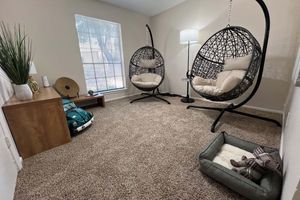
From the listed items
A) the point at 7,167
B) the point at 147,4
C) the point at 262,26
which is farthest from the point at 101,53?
the point at 262,26

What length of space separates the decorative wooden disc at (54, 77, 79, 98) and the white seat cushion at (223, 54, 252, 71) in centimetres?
272

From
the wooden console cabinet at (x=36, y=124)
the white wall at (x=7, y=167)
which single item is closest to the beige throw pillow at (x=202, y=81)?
the wooden console cabinet at (x=36, y=124)

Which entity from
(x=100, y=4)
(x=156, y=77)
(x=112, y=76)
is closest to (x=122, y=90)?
(x=112, y=76)

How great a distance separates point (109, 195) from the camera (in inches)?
38.1

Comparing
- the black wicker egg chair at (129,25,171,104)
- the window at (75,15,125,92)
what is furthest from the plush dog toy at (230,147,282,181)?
the window at (75,15,125,92)

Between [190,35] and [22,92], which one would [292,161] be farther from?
[190,35]

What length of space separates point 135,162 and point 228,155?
829 millimetres

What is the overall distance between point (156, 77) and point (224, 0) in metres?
1.89

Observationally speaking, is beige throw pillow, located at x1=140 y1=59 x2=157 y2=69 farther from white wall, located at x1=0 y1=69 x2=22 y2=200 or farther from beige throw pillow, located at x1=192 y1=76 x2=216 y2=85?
white wall, located at x1=0 y1=69 x2=22 y2=200

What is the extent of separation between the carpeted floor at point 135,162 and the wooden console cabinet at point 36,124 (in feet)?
0.36

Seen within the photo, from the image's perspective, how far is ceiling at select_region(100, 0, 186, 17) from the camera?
2.98 m

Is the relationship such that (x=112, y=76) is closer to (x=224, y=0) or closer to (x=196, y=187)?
(x=224, y=0)

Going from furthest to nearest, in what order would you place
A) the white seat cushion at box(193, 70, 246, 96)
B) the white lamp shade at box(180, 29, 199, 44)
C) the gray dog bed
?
the white lamp shade at box(180, 29, 199, 44) → the white seat cushion at box(193, 70, 246, 96) → the gray dog bed

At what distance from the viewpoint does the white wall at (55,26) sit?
7.08 ft
